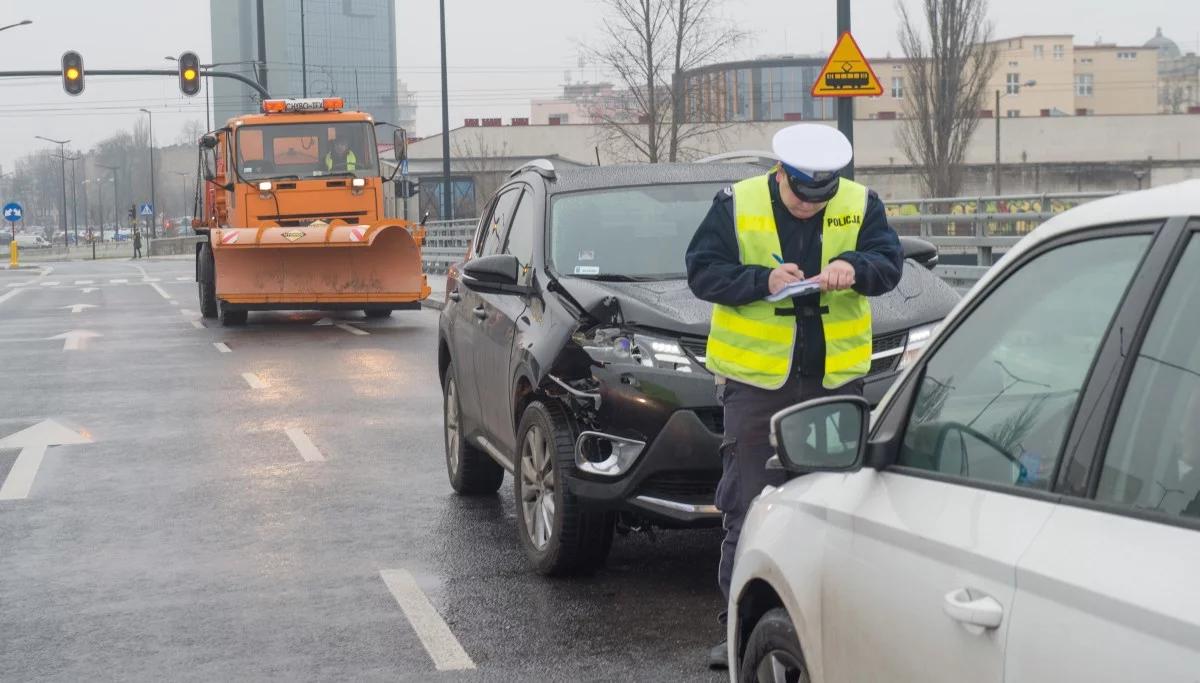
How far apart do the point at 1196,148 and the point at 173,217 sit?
408 feet

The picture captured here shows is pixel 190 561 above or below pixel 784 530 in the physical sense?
below

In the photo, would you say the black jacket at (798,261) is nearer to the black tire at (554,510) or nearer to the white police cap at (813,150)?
the white police cap at (813,150)

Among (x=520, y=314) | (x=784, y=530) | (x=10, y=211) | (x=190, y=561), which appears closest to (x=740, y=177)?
(x=520, y=314)

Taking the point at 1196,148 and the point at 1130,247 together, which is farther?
the point at 1196,148

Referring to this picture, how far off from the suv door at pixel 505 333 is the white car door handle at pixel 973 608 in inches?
184

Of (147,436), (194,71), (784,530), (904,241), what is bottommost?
(147,436)

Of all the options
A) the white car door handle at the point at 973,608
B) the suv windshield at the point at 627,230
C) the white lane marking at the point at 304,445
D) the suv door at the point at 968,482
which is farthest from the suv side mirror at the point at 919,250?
the white car door handle at the point at 973,608

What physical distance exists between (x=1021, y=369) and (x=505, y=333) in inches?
189

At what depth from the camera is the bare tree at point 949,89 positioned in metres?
47.2

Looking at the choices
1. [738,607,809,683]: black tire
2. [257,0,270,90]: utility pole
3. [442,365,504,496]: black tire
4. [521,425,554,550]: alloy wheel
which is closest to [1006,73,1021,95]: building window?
[257,0,270,90]: utility pole

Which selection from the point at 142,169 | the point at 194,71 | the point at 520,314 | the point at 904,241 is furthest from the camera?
the point at 142,169

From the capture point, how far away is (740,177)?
817 centimetres

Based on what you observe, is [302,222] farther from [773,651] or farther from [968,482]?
[968,482]

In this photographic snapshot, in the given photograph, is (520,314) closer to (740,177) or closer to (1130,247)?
(740,177)
